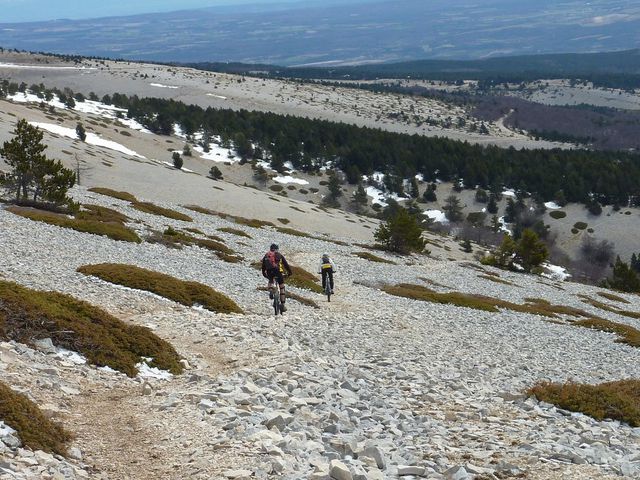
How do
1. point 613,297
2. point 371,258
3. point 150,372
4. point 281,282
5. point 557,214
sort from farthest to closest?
point 557,214 < point 613,297 < point 371,258 < point 281,282 < point 150,372

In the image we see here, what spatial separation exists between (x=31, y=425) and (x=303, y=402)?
514 cm

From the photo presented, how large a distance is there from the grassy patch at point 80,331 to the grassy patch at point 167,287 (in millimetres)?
6672

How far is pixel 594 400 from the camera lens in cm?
1620

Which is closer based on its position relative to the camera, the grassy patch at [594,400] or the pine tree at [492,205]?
the grassy patch at [594,400]

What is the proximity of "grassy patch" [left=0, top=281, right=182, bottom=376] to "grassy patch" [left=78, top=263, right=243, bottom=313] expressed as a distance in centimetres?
667

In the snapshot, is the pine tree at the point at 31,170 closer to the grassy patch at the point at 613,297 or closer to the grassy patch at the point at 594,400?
the grassy patch at the point at 594,400

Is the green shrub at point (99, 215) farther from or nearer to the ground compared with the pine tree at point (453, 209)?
farther from the ground

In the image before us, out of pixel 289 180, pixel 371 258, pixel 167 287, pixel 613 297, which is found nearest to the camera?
pixel 167 287

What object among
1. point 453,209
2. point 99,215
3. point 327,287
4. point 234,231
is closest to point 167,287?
point 327,287

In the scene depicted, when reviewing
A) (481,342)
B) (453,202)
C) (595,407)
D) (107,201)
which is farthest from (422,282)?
(453,202)

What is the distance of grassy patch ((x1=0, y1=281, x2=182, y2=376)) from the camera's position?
15.4m

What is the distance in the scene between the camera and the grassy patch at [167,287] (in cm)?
2441

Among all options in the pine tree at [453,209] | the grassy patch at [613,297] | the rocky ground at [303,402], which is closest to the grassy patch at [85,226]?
the rocky ground at [303,402]

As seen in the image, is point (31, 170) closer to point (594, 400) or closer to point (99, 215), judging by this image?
point (99, 215)
